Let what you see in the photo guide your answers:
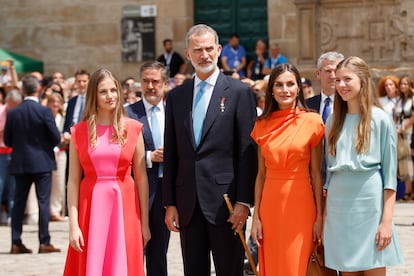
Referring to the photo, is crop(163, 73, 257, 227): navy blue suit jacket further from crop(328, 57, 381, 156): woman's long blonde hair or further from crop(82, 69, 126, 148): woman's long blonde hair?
crop(328, 57, 381, 156): woman's long blonde hair

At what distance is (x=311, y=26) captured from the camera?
22.0m

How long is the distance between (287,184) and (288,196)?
8cm

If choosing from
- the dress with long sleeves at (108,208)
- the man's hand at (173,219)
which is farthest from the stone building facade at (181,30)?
the man's hand at (173,219)

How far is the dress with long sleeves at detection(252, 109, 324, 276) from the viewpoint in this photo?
765cm

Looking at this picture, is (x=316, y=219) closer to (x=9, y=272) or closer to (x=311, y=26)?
(x=9, y=272)

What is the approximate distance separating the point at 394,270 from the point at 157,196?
3.37 m

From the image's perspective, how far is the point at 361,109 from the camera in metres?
7.55

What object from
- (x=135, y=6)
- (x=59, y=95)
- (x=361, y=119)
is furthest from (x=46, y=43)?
(x=361, y=119)

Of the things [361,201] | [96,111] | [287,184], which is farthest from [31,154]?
[361,201]

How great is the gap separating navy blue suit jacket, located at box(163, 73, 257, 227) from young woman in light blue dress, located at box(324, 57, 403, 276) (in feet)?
2.15

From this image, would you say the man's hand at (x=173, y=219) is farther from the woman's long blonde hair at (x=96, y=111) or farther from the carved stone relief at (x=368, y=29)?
the carved stone relief at (x=368, y=29)

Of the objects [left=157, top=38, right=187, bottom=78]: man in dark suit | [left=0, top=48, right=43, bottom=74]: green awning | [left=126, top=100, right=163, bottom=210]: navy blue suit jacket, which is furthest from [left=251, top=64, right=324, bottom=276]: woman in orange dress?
[left=0, top=48, right=43, bottom=74]: green awning

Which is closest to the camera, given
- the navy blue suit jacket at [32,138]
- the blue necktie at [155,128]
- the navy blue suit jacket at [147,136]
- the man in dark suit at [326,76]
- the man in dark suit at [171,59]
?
the man in dark suit at [326,76]

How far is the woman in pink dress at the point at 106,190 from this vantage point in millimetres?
8125
